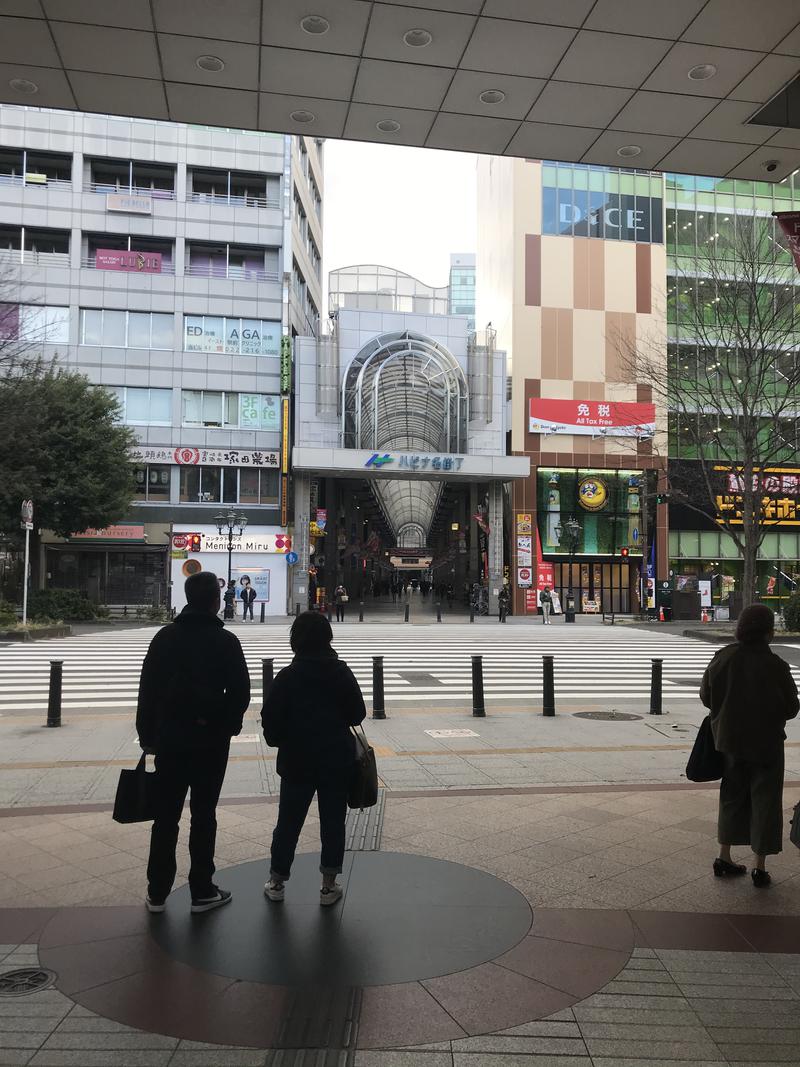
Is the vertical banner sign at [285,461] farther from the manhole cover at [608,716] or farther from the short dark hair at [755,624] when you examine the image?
the short dark hair at [755,624]

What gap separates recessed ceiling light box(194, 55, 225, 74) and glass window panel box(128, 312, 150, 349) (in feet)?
128

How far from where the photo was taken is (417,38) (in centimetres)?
618

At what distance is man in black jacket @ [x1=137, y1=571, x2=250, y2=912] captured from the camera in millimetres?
4559

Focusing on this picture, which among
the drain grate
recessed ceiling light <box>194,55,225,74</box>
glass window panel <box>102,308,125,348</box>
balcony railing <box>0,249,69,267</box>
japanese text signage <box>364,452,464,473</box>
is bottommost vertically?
the drain grate

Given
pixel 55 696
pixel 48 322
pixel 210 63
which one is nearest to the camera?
pixel 210 63

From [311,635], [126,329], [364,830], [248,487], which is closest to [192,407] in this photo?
[248,487]

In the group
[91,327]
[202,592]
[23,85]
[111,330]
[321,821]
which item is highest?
[91,327]

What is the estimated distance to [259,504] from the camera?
4338cm

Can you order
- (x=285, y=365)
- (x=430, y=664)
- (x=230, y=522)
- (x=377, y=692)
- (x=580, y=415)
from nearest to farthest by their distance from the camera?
(x=377, y=692) → (x=430, y=664) → (x=230, y=522) → (x=285, y=365) → (x=580, y=415)

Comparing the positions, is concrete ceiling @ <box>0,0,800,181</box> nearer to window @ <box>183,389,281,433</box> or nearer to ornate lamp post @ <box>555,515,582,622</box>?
window @ <box>183,389,281,433</box>

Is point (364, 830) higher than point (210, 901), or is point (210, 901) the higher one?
point (210, 901)

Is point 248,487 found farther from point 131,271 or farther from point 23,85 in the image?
point 23,85

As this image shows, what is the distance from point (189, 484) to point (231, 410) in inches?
179

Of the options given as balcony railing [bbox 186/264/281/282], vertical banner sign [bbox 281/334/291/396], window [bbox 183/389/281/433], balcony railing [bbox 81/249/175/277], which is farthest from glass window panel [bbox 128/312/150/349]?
vertical banner sign [bbox 281/334/291/396]
